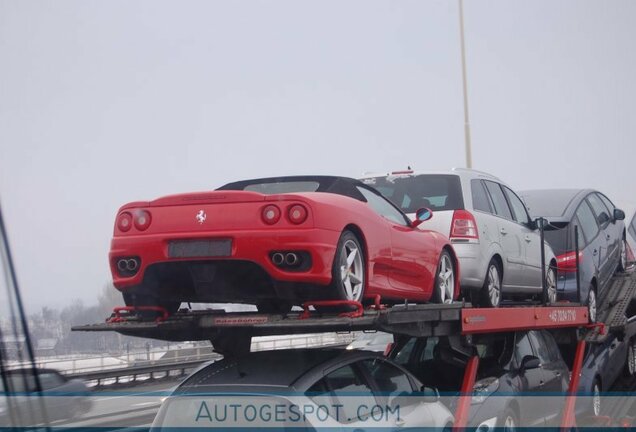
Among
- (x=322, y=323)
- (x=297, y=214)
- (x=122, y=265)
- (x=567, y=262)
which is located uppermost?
(x=297, y=214)

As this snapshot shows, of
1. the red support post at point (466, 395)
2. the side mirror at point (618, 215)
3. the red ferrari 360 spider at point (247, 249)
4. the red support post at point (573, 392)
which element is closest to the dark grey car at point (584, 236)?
the side mirror at point (618, 215)

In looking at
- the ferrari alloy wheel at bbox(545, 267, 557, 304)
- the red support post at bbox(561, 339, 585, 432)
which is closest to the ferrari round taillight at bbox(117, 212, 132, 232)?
the red support post at bbox(561, 339, 585, 432)

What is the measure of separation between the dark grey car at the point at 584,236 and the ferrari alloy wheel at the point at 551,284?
0.16 meters

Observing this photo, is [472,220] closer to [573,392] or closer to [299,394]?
[573,392]

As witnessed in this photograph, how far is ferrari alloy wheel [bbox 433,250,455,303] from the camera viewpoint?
7.23 meters

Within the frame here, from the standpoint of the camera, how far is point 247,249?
5.27 m

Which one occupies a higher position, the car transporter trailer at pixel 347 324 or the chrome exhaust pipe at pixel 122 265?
the chrome exhaust pipe at pixel 122 265

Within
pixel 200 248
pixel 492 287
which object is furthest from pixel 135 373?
pixel 200 248

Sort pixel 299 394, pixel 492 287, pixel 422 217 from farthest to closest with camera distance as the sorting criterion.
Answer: pixel 492 287
pixel 422 217
pixel 299 394

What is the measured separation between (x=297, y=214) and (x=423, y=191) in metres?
3.30

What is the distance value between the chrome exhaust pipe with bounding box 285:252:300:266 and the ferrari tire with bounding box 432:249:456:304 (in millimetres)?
2163

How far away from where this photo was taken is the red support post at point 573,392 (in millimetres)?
8438

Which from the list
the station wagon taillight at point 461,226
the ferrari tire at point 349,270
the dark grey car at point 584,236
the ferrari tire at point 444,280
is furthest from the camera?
the dark grey car at point 584,236

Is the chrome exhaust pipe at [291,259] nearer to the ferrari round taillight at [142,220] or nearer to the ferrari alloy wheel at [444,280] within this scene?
the ferrari round taillight at [142,220]
